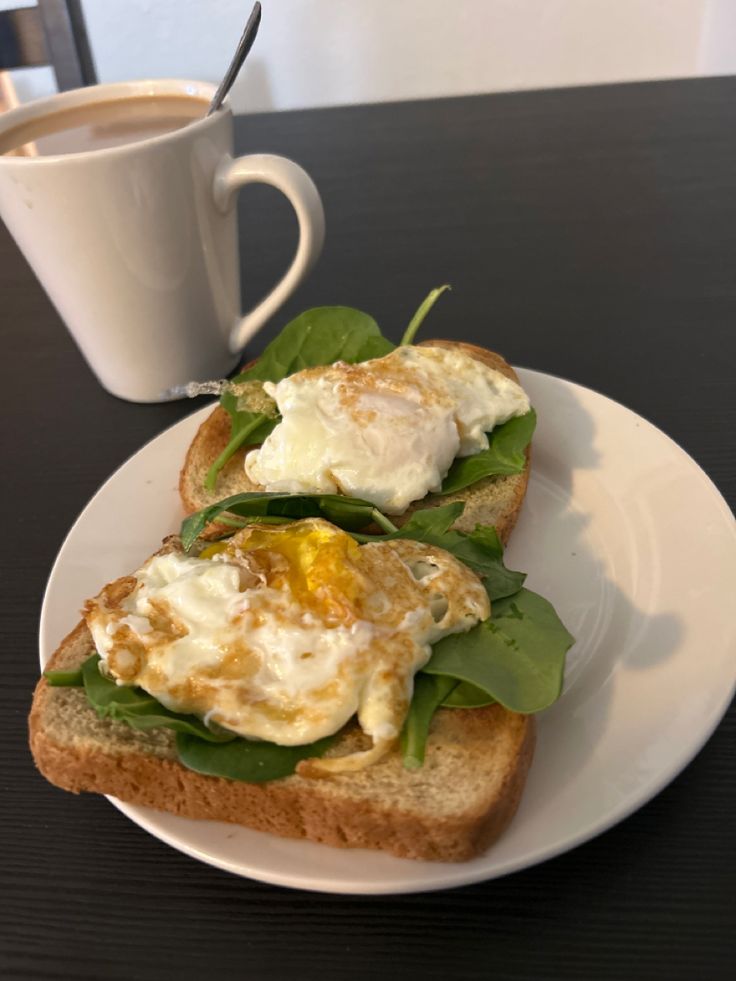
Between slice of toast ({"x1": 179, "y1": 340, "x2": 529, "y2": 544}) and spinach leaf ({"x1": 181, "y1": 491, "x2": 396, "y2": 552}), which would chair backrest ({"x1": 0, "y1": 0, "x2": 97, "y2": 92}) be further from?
Answer: spinach leaf ({"x1": 181, "y1": 491, "x2": 396, "y2": 552})

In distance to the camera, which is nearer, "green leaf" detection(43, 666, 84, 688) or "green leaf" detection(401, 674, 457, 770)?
"green leaf" detection(401, 674, 457, 770)

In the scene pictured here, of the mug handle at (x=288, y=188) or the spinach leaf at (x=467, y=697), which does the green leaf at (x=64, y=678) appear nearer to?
the spinach leaf at (x=467, y=697)

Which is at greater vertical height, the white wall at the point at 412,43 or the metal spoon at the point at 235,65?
the metal spoon at the point at 235,65

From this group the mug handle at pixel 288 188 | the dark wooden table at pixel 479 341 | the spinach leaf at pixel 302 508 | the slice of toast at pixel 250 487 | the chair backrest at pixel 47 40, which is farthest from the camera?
the chair backrest at pixel 47 40

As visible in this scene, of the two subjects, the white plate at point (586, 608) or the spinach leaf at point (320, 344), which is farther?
the spinach leaf at point (320, 344)

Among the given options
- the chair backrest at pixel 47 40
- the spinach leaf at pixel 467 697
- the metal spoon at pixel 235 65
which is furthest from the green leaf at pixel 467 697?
the chair backrest at pixel 47 40

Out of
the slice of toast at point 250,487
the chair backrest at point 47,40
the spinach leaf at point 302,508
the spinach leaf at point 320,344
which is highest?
the chair backrest at point 47,40

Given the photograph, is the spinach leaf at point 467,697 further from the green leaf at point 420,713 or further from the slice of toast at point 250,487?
the slice of toast at point 250,487

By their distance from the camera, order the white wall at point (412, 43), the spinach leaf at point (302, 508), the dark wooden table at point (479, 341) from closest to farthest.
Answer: the dark wooden table at point (479, 341)
the spinach leaf at point (302, 508)
the white wall at point (412, 43)

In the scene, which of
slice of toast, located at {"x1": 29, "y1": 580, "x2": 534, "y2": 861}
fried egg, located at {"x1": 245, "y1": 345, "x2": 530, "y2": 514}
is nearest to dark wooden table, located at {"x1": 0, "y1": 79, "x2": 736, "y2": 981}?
slice of toast, located at {"x1": 29, "y1": 580, "x2": 534, "y2": 861}
